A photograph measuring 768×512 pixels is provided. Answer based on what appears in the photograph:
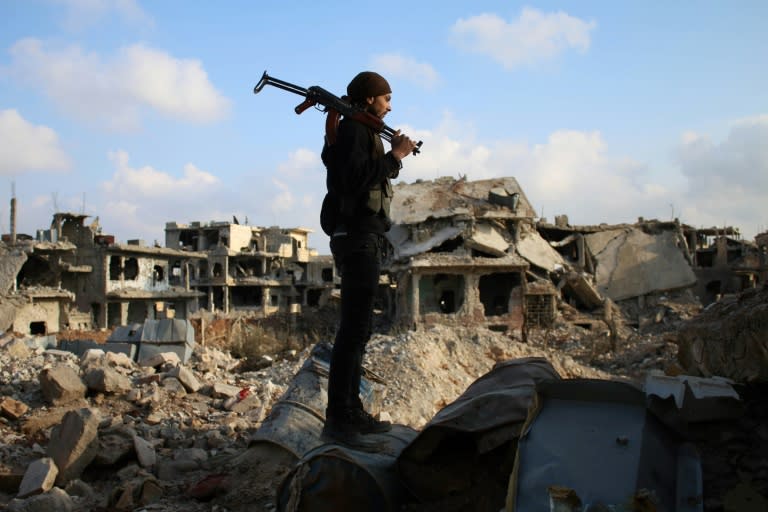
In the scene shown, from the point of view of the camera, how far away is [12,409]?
6.26m

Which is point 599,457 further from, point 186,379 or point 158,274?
point 158,274

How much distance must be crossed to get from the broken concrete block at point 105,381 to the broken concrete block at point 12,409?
2.17 ft

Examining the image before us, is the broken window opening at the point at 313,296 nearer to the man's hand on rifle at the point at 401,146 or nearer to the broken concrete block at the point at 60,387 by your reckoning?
the broken concrete block at the point at 60,387

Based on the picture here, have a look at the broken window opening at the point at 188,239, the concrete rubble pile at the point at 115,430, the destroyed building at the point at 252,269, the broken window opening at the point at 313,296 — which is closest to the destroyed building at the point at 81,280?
the destroyed building at the point at 252,269

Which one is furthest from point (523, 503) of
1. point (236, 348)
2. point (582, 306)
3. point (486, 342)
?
point (582, 306)

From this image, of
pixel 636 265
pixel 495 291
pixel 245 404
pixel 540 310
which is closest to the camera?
pixel 245 404

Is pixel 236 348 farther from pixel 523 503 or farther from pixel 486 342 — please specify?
pixel 523 503

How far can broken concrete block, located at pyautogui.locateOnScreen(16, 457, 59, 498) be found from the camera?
396 centimetres

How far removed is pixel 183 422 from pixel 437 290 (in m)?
19.0

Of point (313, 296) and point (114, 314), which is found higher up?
point (313, 296)

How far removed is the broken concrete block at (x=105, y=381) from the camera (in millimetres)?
6777

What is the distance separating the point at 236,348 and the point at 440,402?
13.5 meters

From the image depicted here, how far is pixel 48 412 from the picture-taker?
635 centimetres

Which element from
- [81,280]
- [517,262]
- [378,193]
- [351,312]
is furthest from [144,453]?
[81,280]
